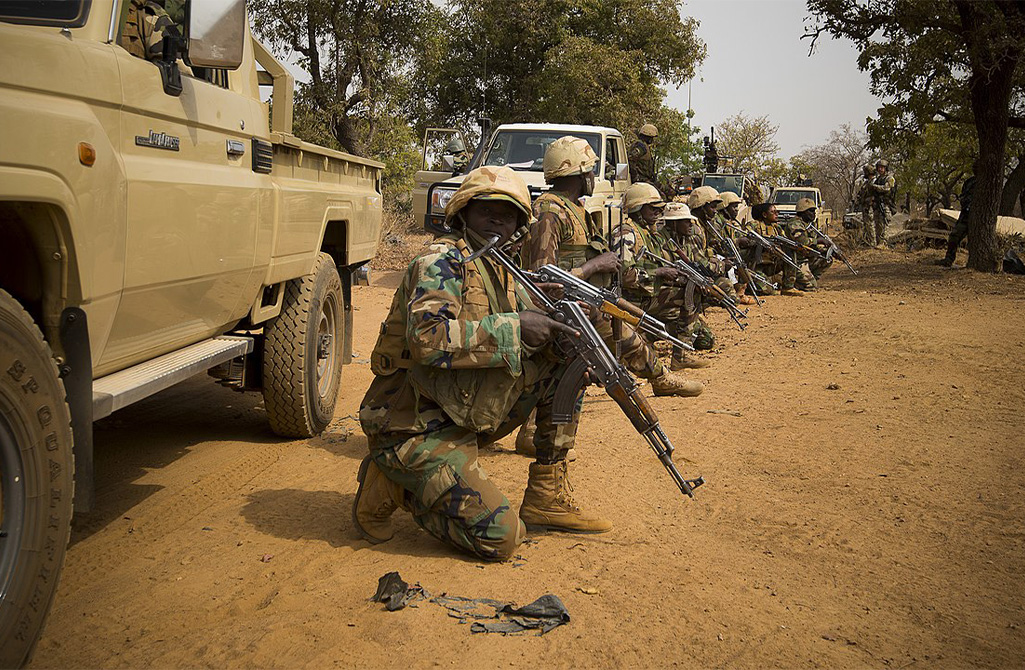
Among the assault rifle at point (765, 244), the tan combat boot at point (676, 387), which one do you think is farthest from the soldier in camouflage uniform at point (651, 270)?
the assault rifle at point (765, 244)

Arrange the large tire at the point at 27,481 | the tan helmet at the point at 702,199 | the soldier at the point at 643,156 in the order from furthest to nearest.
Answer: the soldier at the point at 643,156
the tan helmet at the point at 702,199
the large tire at the point at 27,481

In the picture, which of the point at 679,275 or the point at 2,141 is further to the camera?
the point at 679,275

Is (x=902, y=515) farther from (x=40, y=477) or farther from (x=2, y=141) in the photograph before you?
(x=2, y=141)

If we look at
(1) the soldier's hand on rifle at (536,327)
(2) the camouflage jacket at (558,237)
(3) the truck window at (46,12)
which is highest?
(3) the truck window at (46,12)

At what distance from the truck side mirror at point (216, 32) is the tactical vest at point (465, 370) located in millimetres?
1030

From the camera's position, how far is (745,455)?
5.27 m

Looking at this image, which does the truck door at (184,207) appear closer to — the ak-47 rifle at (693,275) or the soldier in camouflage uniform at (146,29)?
the soldier in camouflage uniform at (146,29)

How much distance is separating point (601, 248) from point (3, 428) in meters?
4.24

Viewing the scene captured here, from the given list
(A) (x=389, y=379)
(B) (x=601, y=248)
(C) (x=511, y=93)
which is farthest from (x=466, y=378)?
(C) (x=511, y=93)

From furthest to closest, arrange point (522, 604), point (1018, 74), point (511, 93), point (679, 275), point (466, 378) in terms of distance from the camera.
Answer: point (511, 93) → point (1018, 74) → point (679, 275) → point (466, 378) → point (522, 604)

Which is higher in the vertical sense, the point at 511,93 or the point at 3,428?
the point at 511,93

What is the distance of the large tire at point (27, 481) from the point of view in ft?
7.64

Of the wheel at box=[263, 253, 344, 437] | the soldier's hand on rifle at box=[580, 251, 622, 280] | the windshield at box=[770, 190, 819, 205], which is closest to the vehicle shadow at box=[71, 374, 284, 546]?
the wheel at box=[263, 253, 344, 437]

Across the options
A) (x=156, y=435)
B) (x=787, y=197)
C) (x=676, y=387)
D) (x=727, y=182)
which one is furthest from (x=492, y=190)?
(x=787, y=197)
